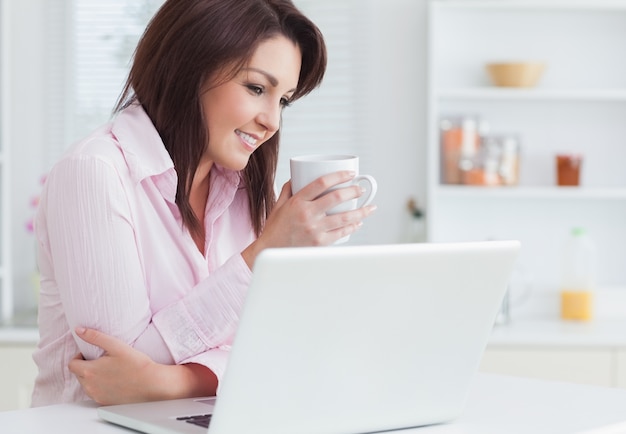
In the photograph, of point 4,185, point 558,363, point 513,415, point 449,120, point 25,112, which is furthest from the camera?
point 25,112

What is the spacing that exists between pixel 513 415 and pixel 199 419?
38 centimetres

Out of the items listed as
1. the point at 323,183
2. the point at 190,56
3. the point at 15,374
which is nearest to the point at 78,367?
the point at 323,183

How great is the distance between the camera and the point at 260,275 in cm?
93

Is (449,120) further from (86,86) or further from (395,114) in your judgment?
(86,86)

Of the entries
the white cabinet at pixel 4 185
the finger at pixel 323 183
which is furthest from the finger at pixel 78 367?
the white cabinet at pixel 4 185

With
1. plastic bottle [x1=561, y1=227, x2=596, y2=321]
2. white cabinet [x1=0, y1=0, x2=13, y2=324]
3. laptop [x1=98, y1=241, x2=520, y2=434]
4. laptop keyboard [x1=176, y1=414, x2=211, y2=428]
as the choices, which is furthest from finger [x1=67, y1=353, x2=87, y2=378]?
plastic bottle [x1=561, y1=227, x2=596, y2=321]

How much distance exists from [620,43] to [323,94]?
1.05 m

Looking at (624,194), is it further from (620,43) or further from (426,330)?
(426,330)

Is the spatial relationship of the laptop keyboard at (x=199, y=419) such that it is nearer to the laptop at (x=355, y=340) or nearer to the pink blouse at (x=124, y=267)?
the laptop at (x=355, y=340)

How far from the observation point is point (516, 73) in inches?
129

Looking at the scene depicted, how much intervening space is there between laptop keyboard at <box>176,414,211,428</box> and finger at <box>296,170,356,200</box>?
0.35m

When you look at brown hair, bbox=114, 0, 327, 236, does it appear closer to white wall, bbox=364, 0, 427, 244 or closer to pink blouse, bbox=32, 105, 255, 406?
pink blouse, bbox=32, 105, 255, 406

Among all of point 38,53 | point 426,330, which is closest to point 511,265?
point 426,330

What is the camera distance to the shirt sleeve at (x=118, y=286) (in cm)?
136
